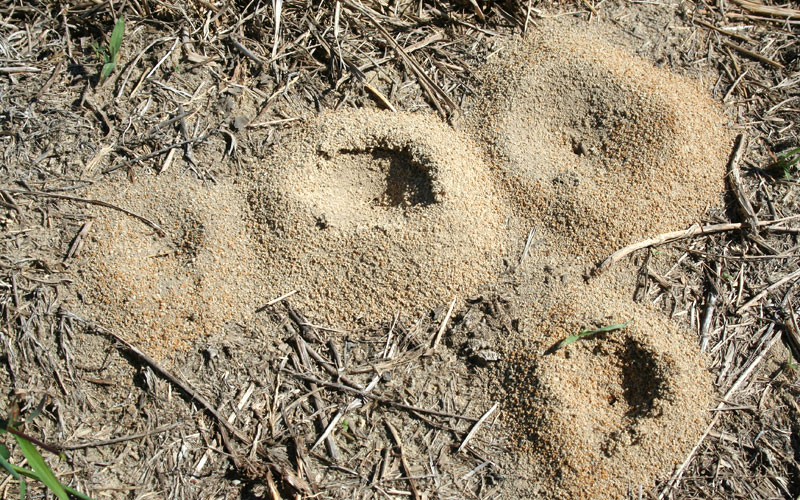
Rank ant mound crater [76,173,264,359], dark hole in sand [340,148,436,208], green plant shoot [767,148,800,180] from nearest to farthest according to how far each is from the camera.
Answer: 1. ant mound crater [76,173,264,359]
2. dark hole in sand [340,148,436,208]
3. green plant shoot [767,148,800,180]

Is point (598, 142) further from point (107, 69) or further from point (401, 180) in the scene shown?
point (107, 69)

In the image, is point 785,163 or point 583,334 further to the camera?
point 785,163

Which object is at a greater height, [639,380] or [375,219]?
[375,219]

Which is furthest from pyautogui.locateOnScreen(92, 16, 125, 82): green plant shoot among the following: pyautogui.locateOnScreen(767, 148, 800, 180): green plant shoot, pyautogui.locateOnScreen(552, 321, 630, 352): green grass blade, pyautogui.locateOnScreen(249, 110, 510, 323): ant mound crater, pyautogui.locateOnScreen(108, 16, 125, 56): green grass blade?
pyautogui.locateOnScreen(767, 148, 800, 180): green plant shoot

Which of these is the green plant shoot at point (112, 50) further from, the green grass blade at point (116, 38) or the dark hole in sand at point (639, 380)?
the dark hole in sand at point (639, 380)

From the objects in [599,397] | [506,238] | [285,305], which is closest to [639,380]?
[599,397]

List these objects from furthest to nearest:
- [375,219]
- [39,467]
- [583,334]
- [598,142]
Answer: [598,142], [375,219], [583,334], [39,467]

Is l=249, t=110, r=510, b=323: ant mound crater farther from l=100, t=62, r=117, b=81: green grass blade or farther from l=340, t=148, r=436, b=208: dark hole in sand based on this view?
l=100, t=62, r=117, b=81: green grass blade

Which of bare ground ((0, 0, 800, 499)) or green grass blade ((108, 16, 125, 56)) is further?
green grass blade ((108, 16, 125, 56))
